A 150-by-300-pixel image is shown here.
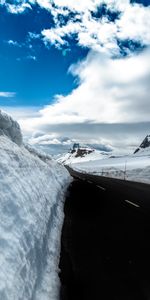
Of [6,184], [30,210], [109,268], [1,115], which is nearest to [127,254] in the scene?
[109,268]

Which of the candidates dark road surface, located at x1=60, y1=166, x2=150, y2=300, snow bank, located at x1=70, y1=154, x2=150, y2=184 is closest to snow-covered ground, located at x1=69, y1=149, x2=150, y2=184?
snow bank, located at x1=70, y1=154, x2=150, y2=184

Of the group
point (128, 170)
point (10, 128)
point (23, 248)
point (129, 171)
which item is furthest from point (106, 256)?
point (128, 170)

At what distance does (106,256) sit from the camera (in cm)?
699

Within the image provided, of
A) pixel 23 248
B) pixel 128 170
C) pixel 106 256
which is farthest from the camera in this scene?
pixel 128 170

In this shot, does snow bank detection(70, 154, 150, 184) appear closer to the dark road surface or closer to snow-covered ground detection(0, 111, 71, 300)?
the dark road surface

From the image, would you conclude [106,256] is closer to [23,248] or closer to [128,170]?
[23,248]

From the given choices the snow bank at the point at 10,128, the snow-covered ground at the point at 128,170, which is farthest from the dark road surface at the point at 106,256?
the snow-covered ground at the point at 128,170

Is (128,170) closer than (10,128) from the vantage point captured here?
No

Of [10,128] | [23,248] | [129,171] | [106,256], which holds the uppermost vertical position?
[10,128]

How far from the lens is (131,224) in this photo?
994cm

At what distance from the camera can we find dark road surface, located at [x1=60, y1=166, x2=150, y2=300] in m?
5.34

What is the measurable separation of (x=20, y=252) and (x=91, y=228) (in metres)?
4.87

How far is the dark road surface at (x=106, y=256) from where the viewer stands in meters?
5.34

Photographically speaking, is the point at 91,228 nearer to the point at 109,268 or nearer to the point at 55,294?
the point at 109,268
